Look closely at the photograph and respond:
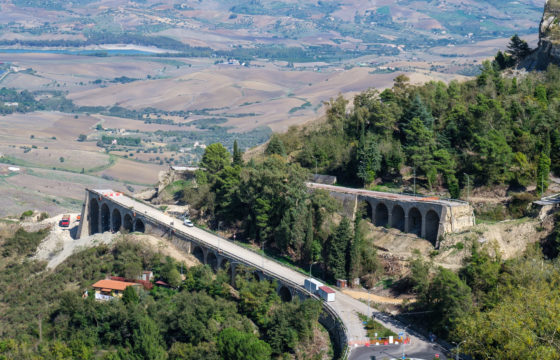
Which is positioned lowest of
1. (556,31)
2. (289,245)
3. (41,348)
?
Answer: (41,348)

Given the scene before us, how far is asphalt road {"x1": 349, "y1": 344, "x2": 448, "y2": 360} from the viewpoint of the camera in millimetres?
50781

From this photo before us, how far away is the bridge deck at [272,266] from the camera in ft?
181

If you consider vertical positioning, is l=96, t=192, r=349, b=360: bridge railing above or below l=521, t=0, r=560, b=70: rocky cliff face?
below

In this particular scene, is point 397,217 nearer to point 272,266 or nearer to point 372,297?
point 372,297

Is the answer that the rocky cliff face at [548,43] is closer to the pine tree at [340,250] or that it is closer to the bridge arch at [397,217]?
the bridge arch at [397,217]

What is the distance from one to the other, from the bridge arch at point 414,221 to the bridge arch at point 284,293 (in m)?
12.0

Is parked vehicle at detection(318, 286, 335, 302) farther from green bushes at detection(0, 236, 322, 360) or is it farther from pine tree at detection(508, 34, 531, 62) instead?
pine tree at detection(508, 34, 531, 62)

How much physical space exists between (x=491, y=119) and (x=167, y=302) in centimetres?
3395

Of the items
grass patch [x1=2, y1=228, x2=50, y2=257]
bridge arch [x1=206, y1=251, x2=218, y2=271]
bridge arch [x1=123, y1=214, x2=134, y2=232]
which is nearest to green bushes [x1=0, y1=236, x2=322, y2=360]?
bridge arch [x1=206, y1=251, x2=218, y2=271]

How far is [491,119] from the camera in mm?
73438

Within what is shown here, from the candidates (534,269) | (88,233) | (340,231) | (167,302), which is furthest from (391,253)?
(88,233)

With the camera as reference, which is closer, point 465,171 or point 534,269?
point 534,269

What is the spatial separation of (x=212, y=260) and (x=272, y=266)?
8143 mm

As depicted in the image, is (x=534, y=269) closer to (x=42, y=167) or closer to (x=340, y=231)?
(x=340, y=231)
